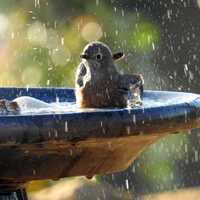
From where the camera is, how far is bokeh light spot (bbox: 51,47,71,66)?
592 cm

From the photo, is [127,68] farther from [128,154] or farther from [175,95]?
[128,154]

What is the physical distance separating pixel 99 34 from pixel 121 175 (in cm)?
114

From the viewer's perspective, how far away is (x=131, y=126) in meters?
1.82

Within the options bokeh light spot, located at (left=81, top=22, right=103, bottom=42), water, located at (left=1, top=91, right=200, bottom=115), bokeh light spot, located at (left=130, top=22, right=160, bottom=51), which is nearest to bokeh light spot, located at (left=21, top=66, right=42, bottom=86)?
bokeh light spot, located at (left=81, top=22, right=103, bottom=42)

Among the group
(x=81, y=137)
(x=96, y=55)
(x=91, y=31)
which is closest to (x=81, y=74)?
(x=96, y=55)

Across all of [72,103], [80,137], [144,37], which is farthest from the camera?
[144,37]

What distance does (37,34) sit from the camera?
5984 millimetres

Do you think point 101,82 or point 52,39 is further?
point 52,39

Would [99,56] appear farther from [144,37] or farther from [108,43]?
[108,43]

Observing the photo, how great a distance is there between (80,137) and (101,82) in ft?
1.50

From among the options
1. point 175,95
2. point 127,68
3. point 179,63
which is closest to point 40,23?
point 127,68

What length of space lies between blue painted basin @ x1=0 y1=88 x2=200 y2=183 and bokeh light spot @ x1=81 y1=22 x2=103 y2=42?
3.86 m

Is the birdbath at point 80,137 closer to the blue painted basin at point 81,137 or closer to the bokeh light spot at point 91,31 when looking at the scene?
the blue painted basin at point 81,137

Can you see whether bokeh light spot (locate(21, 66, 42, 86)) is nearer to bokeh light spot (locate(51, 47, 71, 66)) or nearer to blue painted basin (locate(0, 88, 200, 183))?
bokeh light spot (locate(51, 47, 71, 66))
